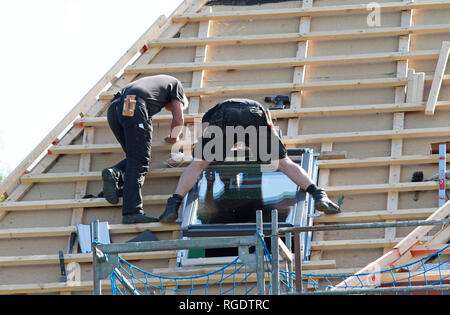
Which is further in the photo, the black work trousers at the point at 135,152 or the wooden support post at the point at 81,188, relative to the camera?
the black work trousers at the point at 135,152

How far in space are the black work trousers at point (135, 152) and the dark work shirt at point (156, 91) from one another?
0.28 ft

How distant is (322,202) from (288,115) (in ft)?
4.64

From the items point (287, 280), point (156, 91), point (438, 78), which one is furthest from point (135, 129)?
point (438, 78)

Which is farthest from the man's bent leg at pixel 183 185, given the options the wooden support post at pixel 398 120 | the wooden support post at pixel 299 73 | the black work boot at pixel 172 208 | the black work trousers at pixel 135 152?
the wooden support post at pixel 398 120

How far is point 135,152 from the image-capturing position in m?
8.23

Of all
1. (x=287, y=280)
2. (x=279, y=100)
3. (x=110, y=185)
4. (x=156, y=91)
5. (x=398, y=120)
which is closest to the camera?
(x=287, y=280)

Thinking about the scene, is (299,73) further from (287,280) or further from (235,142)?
(287,280)

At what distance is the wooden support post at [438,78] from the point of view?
340 inches

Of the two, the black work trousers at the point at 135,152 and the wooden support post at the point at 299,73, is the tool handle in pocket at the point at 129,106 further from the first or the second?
the wooden support post at the point at 299,73

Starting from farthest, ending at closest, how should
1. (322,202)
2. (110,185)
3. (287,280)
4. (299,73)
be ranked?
(299,73) → (110,185) → (322,202) → (287,280)

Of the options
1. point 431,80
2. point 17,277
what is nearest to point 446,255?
point 431,80

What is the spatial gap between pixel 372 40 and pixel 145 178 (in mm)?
2663

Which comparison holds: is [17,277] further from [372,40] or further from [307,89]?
[372,40]

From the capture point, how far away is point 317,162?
8.44m
